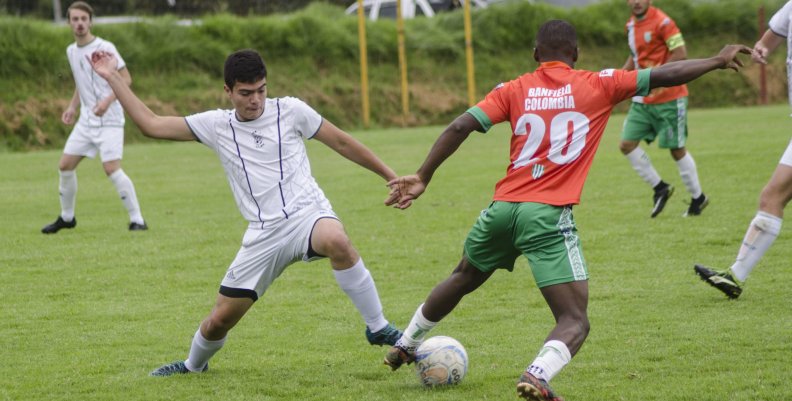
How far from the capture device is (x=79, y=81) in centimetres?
1180

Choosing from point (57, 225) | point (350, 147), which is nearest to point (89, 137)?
point (57, 225)

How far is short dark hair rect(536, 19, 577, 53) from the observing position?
17.3ft

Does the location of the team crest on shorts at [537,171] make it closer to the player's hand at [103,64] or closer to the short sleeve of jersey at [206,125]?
the short sleeve of jersey at [206,125]

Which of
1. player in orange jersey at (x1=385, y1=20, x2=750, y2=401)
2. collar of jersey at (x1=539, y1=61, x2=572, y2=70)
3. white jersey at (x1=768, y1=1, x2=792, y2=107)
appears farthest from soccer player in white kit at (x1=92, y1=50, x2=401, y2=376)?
white jersey at (x1=768, y1=1, x2=792, y2=107)

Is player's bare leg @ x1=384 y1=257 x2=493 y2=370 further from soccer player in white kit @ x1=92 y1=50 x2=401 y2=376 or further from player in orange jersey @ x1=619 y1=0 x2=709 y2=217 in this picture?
player in orange jersey @ x1=619 y1=0 x2=709 y2=217

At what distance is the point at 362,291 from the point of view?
18.9ft

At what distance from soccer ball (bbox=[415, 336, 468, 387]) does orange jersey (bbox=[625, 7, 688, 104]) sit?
6125mm

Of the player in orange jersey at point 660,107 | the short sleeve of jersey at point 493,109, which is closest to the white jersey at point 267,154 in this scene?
the short sleeve of jersey at point 493,109

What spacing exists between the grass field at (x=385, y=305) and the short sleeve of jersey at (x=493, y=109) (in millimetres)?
1304

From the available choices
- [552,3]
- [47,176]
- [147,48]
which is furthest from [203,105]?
[552,3]

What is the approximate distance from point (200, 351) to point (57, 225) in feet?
21.2

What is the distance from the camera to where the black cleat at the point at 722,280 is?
715cm

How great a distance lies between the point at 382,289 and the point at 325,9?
23.5m

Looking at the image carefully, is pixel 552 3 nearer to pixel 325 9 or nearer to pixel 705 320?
pixel 325 9
